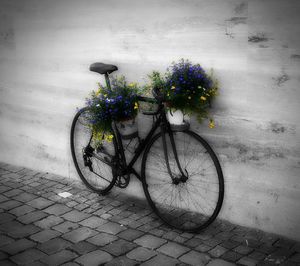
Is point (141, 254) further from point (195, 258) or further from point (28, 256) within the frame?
point (28, 256)

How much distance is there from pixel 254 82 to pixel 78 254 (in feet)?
8.27

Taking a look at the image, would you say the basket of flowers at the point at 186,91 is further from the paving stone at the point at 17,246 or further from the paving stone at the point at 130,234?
the paving stone at the point at 17,246

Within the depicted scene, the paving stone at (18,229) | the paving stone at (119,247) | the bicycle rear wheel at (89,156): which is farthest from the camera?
the bicycle rear wheel at (89,156)

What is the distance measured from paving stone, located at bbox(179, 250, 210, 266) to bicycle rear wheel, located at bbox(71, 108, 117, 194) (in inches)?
60.5

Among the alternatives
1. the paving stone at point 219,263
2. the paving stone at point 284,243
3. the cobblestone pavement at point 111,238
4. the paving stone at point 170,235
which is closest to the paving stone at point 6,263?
the cobblestone pavement at point 111,238

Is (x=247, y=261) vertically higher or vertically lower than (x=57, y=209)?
lower

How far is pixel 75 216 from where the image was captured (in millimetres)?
4828

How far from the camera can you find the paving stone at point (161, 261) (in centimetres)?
380

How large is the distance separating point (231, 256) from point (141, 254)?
909 millimetres

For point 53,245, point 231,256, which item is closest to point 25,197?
point 53,245

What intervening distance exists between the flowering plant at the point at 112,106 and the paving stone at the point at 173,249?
140cm

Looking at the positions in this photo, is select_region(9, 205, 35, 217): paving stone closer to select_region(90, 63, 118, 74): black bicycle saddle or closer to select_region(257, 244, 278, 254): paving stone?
select_region(90, 63, 118, 74): black bicycle saddle

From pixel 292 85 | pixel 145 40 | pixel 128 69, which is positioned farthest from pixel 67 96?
pixel 292 85

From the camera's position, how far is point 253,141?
4.11 metres
